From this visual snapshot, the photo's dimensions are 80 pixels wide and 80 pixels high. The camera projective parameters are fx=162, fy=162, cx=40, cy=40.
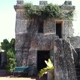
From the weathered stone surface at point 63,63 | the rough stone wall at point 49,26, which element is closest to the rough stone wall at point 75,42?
the rough stone wall at point 49,26

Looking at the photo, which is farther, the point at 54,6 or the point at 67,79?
the point at 54,6

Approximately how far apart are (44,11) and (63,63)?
8475 millimetres

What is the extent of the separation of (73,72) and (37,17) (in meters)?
8.93

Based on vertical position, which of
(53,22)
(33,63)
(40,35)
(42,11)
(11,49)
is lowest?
(33,63)

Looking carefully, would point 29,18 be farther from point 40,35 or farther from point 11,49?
point 11,49

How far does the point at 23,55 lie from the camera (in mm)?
14133

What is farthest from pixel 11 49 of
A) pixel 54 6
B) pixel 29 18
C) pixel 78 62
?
pixel 78 62

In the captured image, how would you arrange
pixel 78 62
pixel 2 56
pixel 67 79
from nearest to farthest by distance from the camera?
pixel 67 79 → pixel 78 62 → pixel 2 56

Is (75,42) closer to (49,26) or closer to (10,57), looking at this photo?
(49,26)

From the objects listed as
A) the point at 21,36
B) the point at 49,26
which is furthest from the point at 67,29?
the point at 21,36

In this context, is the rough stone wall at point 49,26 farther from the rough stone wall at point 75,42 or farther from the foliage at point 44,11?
the rough stone wall at point 75,42

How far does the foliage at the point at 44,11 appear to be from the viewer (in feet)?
46.0

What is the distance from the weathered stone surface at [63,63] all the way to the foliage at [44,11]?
25.7 ft

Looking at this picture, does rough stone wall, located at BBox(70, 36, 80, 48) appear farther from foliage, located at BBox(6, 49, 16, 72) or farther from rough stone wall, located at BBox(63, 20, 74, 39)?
foliage, located at BBox(6, 49, 16, 72)
